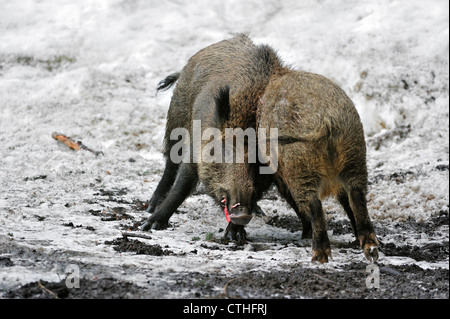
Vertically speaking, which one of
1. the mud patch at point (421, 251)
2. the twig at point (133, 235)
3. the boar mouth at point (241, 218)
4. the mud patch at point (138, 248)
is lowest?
the mud patch at point (421, 251)

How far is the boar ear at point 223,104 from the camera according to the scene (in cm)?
498

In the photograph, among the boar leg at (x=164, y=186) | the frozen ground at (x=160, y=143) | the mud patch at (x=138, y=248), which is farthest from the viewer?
the boar leg at (x=164, y=186)

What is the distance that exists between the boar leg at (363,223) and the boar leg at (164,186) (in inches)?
120

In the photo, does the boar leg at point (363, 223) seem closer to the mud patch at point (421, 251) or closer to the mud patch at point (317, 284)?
the mud patch at point (317, 284)

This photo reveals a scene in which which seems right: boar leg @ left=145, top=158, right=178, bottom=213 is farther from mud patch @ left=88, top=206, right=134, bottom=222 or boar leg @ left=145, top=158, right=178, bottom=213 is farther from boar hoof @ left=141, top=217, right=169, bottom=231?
boar hoof @ left=141, top=217, right=169, bottom=231

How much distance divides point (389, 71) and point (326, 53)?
160cm

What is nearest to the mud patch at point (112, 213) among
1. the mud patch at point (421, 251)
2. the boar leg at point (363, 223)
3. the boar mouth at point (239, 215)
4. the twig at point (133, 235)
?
the twig at point (133, 235)

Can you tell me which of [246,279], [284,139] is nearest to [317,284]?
[246,279]

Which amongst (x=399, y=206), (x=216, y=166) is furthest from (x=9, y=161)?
(x=399, y=206)

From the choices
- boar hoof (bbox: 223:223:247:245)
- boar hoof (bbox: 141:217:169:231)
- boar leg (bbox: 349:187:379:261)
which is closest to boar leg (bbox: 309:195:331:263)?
boar leg (bbox: 349:187:379:261)

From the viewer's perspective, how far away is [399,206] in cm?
625

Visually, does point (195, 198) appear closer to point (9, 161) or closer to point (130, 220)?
point (130, 220)

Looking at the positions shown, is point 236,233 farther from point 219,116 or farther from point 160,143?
point 160,143

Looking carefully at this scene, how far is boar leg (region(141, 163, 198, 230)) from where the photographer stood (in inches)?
225
